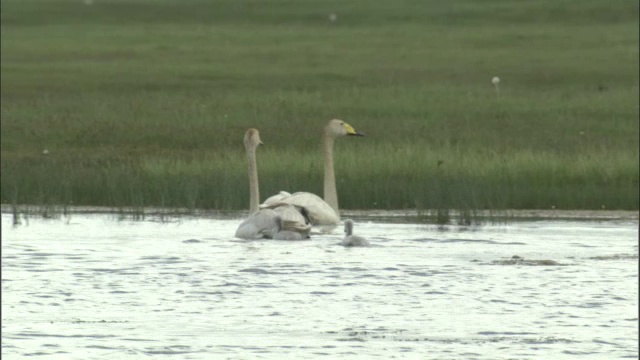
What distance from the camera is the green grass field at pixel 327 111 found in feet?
68.5

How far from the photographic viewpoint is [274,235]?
17.2m

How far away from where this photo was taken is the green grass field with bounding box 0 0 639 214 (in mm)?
20875

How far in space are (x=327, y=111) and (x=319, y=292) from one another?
58.8 ft

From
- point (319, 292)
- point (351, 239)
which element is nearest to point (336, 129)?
point (351, 239)

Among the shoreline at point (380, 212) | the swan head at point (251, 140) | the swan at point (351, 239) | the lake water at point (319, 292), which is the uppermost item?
the swan head at point (251, 140)

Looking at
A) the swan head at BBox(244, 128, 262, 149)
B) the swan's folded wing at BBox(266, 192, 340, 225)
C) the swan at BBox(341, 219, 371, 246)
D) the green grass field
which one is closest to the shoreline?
the green grass field

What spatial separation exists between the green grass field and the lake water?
81.0 inches

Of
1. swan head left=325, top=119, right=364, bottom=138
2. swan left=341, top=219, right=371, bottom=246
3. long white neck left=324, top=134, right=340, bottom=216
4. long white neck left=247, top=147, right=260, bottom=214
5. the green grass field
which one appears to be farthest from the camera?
the green grass field

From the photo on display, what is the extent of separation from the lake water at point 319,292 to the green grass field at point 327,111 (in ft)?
6.75

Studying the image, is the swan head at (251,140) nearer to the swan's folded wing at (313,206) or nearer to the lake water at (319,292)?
the lake water at (319,292)

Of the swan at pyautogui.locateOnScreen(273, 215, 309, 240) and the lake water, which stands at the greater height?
the swan at pyautogui.locateOnScreen(273, 215, 309, 240)

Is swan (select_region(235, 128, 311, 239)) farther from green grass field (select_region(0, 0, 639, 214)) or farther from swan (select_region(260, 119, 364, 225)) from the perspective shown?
green grass field (select_region(0, 0, 639, 214))

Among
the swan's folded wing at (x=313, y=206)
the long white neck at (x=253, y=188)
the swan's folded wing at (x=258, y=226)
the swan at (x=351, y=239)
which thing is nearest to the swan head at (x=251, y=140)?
the long white neck at (x=253, y=188)

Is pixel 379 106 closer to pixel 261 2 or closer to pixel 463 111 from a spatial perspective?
pixel 463 111
